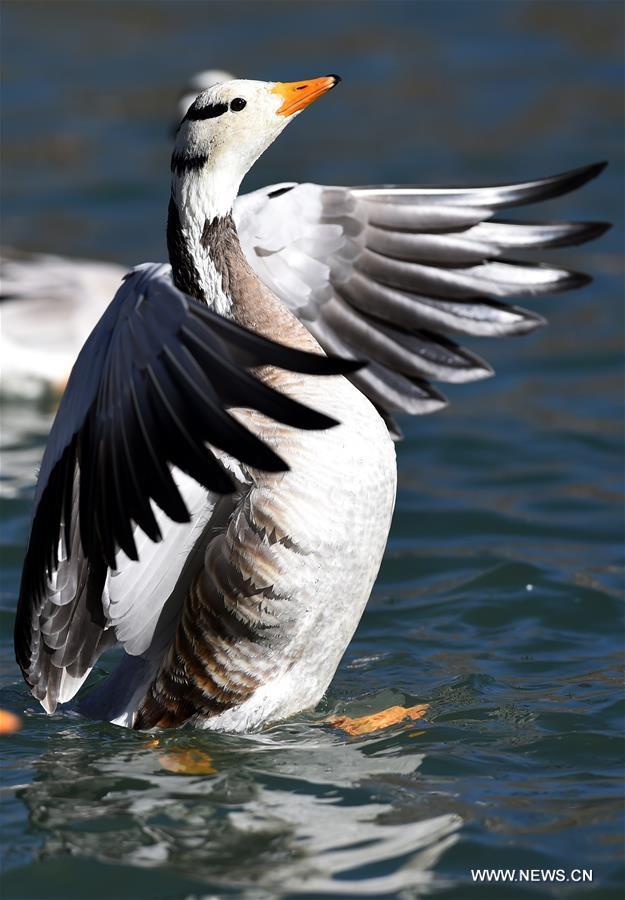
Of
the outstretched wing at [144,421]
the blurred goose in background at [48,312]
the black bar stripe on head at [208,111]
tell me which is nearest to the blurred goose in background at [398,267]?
the black bar stripe on head at [208,111]

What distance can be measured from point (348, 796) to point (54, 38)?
15631mm

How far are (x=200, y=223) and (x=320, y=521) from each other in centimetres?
122

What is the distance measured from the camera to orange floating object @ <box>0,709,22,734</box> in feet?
20.2

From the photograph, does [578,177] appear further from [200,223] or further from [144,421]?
[144,421]

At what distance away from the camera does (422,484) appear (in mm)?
9781

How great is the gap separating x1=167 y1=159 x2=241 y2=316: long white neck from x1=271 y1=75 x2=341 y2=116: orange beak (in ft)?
1.08

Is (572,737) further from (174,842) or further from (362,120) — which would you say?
(362,120)

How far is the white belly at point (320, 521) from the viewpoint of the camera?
559 centimetres

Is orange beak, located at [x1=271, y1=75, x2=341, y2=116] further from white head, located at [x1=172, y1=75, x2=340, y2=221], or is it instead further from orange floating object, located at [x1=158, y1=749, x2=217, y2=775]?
orange floating object, located at [x1=158, y1=749, x2=217, y2=775]

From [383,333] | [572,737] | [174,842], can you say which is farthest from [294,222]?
[174,842]

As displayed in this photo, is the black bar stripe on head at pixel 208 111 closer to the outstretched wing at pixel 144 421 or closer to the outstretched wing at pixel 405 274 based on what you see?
the outstretched wing at pixel 144 421

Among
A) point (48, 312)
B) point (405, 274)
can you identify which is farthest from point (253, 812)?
point (48, 312)

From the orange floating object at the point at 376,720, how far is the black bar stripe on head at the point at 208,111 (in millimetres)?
2381

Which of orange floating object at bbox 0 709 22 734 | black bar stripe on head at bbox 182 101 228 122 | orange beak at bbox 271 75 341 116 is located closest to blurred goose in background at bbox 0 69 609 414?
orange beak at bbox 271 75 341 116
